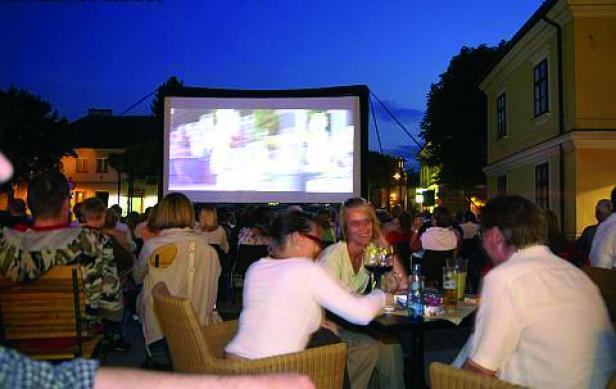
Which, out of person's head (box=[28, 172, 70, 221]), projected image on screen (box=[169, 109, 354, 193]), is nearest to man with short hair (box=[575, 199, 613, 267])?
projected image on screen (box=[169, 109, 354, 193])

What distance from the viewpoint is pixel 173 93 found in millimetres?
9570

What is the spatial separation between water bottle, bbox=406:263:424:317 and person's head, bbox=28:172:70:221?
6.78 ft

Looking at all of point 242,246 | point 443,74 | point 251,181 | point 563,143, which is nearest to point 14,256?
point 242,246

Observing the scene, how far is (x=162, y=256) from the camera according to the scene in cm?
414

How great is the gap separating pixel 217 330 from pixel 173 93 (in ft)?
22.3

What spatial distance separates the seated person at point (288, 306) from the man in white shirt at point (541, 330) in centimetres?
66

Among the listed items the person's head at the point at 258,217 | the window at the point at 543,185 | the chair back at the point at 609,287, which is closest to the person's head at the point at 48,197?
the chair back at the point at 609,287

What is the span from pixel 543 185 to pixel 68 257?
13.7m

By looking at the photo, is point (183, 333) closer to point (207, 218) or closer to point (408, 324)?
point (408, 324)

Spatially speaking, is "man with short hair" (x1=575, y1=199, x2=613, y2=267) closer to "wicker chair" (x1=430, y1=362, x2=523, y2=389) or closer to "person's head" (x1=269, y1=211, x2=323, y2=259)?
"person's head" (x1=269, y1=211, x2=323, y2=259)

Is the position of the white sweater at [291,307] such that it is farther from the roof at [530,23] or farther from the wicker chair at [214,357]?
the roof at [530,23]

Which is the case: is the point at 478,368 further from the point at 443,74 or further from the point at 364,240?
the point at 443,74

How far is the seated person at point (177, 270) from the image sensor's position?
13.6 ft

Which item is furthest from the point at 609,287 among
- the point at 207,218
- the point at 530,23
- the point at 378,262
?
the point at 530,23
